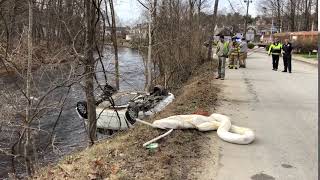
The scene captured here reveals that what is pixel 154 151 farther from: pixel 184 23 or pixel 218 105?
pixel 184 23

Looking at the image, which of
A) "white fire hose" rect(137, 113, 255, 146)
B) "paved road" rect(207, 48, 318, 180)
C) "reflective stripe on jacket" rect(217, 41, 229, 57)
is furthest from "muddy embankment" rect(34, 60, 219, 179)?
"reflective stripe on jacket" rect(217, 41, 229, 57)

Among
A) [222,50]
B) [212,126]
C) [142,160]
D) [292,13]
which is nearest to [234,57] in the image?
[222,50]

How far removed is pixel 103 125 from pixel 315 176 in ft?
32.4

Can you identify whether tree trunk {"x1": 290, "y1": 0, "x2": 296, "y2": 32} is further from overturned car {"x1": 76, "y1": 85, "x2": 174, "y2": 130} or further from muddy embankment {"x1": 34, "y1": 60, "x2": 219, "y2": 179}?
muddy embankment {"x1": 34, "y1": 60, "x2": 219, "y2": 179}

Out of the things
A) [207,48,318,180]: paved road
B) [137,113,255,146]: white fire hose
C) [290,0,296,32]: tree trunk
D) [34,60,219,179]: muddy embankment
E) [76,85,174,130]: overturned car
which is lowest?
[76,85,174,130]: overturned car

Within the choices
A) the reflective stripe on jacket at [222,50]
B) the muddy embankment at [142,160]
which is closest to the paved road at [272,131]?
the muddy embankment at [142,160]

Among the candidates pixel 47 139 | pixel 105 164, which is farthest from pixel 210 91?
pixel 105 164

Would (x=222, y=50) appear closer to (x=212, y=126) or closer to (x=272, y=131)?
(x=272, y=131)

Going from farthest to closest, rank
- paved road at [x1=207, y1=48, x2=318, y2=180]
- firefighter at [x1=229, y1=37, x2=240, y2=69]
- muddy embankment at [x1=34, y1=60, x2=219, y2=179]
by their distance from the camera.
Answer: firefighter at [x1=229, y1=37, x2=240, y2=69], paved road at [x1=207, y1=48, x2=318, y2=180], muddy embankment at [x1=34, y1=60, x2=219, y2=179]

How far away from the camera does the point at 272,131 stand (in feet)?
A: 34.2

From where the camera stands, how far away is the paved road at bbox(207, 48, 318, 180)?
756 cm

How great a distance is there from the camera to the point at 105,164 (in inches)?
302

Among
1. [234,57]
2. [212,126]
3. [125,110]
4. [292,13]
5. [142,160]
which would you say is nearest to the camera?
[142,160]

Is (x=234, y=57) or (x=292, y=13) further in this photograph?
(x=292, y=13)
